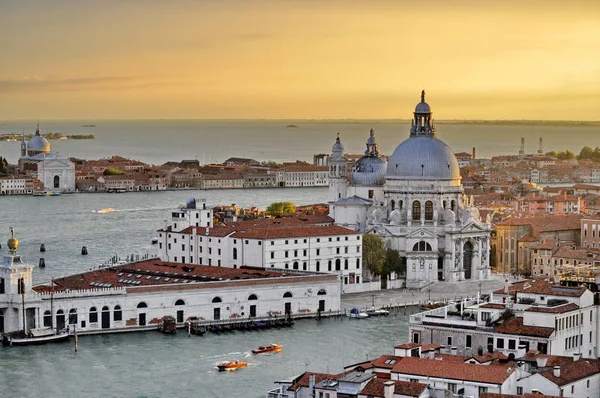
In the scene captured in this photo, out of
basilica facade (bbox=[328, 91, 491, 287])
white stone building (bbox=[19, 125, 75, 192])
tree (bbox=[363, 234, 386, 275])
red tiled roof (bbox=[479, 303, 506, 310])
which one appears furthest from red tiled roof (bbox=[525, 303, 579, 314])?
white stone building (bbox=[19, 125, 75, 192])

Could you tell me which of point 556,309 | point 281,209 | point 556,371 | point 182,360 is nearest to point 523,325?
point 556,309

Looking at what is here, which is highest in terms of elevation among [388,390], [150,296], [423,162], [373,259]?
[423,162]

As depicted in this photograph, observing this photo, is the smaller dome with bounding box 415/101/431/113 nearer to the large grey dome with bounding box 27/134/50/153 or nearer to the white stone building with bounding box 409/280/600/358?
the white stone building with bounding box 409/280/600/358

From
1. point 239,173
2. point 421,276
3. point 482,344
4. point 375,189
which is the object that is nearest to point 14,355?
point 482,344

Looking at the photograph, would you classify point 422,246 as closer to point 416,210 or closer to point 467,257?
point 467,257

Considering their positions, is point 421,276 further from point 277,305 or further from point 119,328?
point 119,328

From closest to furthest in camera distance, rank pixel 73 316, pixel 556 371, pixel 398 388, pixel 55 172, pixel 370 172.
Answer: pixel 398 388 < pixel 556 371 < pixel 73 316 < pixel 370 172 < pixel 55 172
